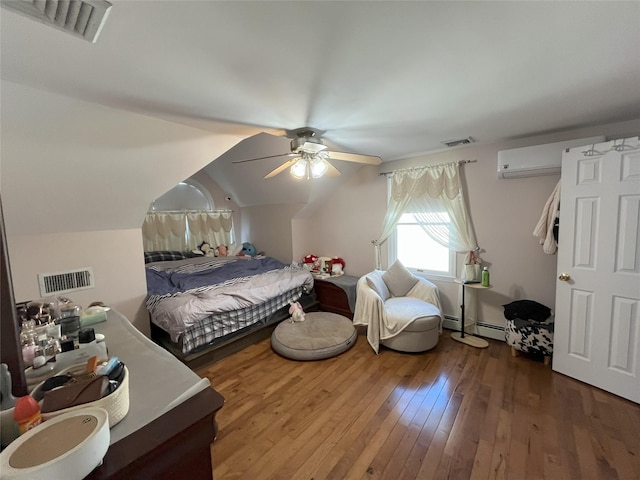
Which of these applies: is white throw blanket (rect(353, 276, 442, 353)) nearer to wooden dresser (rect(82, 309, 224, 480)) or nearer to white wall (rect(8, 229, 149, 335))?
wooden dresser (rect(82, 309, 224, 480))

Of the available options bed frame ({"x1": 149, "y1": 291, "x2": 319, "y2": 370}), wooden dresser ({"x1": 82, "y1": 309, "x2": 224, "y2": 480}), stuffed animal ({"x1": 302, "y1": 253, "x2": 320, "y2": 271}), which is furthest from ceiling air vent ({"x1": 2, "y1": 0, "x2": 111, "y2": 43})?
stuffed animal ({"x1": 302, "y1": 253, "x2": 320, "y2": 271})

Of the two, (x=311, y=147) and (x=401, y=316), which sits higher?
(x=311, y=147)

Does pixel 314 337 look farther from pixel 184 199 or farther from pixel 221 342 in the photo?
pixel 184 199

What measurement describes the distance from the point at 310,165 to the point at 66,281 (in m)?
2.35

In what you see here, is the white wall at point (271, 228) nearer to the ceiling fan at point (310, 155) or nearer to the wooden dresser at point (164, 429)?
the ceiling fan at point (310, 155)

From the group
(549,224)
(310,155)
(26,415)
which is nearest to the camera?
(26,415)

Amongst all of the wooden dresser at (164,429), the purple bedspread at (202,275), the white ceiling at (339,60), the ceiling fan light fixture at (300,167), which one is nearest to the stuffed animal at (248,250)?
the purple bedspread at (202,275)

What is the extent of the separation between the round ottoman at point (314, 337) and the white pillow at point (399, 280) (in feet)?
2.33

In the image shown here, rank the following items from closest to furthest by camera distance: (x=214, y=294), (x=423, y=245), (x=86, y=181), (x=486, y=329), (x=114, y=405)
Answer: (x=114, y=405) < (x=86, y=181) < (x=214, y=294) < (x=486, y=329) < (x=423, y=245)

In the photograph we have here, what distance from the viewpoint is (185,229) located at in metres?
4.62

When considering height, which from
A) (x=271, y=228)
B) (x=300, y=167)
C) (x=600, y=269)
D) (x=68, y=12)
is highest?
(x=68, y=12)

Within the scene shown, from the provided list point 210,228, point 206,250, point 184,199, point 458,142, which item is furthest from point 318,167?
point 184,199

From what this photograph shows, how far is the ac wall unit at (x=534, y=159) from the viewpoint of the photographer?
238 centimetres

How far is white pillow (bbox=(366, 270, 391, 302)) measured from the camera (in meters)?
3.12
